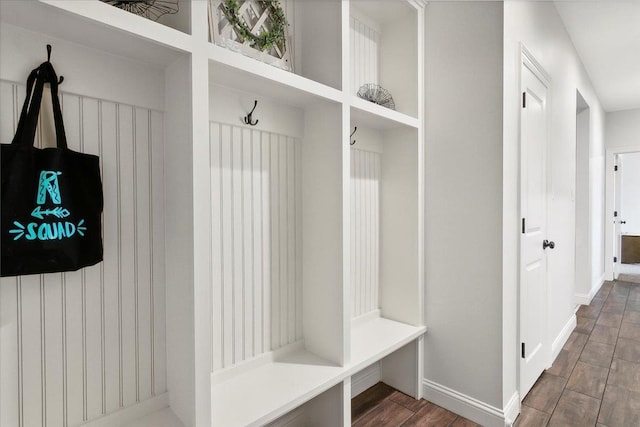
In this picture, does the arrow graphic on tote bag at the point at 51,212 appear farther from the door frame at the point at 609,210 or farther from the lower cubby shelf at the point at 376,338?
the door frame at the point at 609,210

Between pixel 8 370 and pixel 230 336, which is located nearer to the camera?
pixel 8 370

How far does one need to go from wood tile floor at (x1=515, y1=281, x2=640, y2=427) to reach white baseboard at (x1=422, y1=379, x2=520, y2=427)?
0.12 meters

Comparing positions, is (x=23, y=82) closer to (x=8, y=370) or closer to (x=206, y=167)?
(x=206, y=167)

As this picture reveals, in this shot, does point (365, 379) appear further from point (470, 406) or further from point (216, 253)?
point (216, 253)

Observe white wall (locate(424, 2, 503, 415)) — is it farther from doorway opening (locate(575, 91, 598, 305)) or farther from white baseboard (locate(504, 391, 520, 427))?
doorway opening (locate(575, 91, 598, 305))

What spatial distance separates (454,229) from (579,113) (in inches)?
132

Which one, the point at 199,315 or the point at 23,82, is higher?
the point at 23,82

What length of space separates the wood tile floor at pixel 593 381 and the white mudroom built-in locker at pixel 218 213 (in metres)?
0.77

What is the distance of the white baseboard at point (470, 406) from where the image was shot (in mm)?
1801

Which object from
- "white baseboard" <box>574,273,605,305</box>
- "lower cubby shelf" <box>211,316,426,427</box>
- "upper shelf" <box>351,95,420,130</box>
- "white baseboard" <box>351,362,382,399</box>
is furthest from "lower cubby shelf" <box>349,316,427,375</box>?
"white baseboard" <box>574,273,605,305</box>

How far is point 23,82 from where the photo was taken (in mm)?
991

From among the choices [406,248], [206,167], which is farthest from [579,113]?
[206,167]

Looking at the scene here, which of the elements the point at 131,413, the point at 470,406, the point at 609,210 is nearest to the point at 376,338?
the point at 470,406

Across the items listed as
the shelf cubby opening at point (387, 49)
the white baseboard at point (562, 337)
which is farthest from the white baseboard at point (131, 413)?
the white baseboard at point (562, 337)
